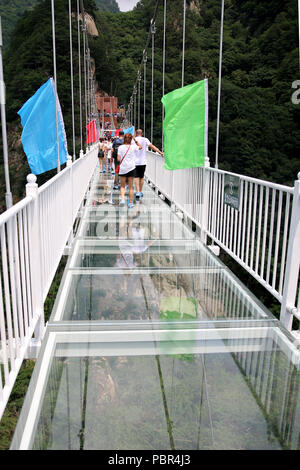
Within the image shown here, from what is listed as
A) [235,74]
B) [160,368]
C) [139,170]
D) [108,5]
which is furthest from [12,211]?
[108,5]

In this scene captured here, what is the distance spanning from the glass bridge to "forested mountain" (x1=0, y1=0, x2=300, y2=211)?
57.0 ft

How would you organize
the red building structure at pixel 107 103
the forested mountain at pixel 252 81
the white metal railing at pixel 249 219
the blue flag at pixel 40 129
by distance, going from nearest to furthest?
the white metal railing at pixel 249 219, the blue flag at pixel 40 129, the forested mountain at pixel 252 81, the red building structure at pixel 107 103

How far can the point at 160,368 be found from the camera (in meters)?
2.09

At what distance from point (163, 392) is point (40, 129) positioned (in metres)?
3.00

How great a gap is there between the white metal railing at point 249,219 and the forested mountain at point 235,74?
15319 mm

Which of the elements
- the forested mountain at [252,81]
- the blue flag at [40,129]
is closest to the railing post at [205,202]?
the blue flag at [40,129]

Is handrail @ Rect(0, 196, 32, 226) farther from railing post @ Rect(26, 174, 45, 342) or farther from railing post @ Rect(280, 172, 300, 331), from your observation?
railing post @ Rect(280, 172, 300, 331)

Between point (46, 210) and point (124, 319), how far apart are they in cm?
88

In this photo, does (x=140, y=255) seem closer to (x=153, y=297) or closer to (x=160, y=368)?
(x=153, y=297)

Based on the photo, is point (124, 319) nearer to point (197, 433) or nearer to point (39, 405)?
point (39, 405)

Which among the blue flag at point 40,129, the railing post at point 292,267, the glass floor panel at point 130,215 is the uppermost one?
the blue flag at point 40,129

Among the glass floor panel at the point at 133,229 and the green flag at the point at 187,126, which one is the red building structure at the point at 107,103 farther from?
the green flag at the point at 187,126

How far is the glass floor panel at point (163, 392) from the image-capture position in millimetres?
1619

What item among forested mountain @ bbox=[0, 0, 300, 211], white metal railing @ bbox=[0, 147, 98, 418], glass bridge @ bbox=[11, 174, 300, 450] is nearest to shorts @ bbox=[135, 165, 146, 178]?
white metal railing @ bbox=[0, 147, 98, 418]
